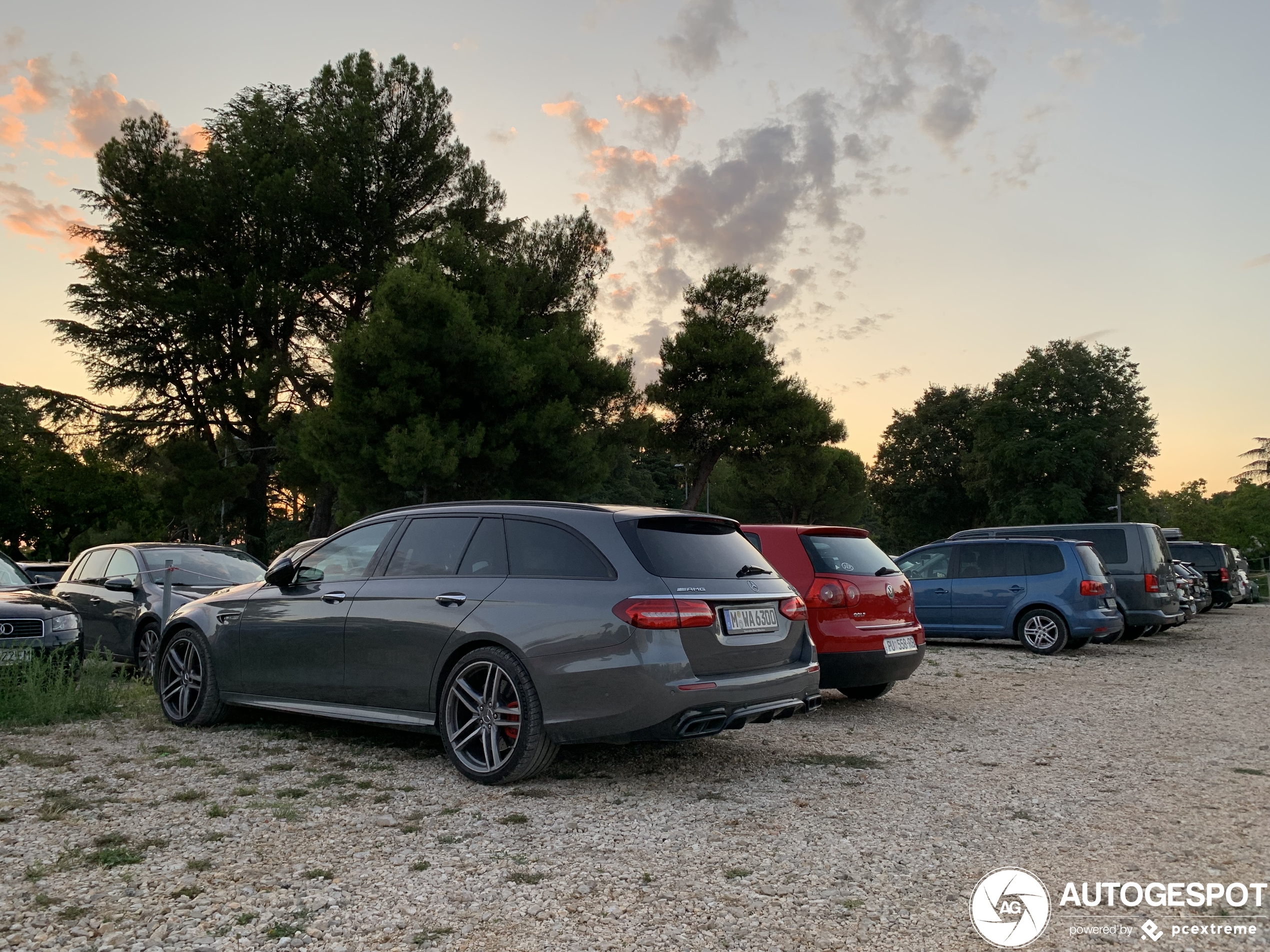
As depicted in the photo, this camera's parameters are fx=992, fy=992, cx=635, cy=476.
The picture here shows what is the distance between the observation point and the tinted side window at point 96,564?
11.6 m

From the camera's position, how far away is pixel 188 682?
298 inches

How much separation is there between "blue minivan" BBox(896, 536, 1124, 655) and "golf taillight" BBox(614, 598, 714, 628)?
9.56 metres

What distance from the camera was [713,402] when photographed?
4591cm

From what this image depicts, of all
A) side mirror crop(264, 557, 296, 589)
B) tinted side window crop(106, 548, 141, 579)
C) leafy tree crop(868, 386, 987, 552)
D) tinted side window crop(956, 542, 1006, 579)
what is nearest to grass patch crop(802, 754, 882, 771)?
side mirror crop(264, 557, 296, 589)

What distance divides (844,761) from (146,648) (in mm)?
7341

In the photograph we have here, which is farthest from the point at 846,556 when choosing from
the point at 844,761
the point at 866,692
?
the point at 844,761

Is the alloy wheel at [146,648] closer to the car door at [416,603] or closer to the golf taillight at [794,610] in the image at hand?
the car door at [416,603]

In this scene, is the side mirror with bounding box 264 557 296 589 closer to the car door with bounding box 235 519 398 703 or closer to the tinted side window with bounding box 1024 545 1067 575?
the car door with bounding box 235 519 398 703

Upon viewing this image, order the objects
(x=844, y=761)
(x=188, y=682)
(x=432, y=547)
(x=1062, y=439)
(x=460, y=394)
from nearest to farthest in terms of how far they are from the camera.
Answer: (x=432, y=547), (x=844, y=761), (x=188, y=682), (x=460, y=394), (x=1062, y=439)

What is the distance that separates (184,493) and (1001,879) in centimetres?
3507

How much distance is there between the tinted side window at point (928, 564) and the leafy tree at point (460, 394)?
56.3 ft

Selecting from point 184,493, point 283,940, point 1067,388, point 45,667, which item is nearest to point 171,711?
point 45,667

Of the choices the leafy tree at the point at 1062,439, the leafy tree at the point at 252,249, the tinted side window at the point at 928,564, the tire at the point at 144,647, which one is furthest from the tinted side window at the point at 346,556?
the leafy tree at the point at 1062,439

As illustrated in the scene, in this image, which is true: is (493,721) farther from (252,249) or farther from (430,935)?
(252,249)
